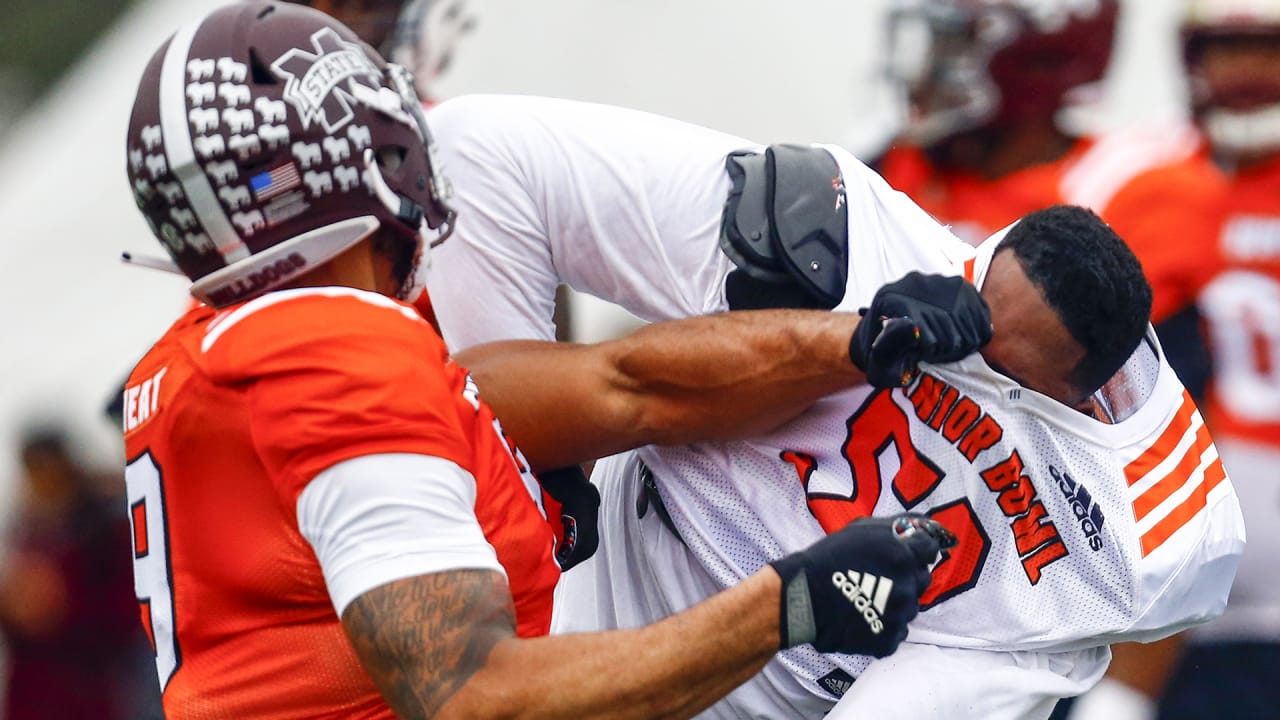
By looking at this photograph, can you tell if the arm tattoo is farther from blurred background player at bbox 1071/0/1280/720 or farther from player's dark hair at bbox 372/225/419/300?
blurred background player at bbox 1071/0/1280/720

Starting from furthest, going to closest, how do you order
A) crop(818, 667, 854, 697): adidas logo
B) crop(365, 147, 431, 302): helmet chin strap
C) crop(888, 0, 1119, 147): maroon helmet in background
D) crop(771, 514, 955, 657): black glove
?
crop(888, 0, 1119, 147): maroon helmet in background < crop(818, 667, 854, 697): adidas logo < crop(365, 147, 431, 302): helmet chin strap < crop(771, 514, 955, 657): black glove

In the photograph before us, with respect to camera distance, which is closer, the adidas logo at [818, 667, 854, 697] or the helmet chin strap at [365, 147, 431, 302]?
the helmet chin strap at [365, 147, 431, 302]

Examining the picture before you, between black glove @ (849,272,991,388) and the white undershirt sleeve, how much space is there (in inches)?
28.1

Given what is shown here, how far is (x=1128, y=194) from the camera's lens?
4.82 meters

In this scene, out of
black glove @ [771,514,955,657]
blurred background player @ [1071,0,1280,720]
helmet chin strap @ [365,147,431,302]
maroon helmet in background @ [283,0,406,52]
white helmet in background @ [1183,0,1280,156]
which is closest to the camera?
black glove @ [771,514,955,657]

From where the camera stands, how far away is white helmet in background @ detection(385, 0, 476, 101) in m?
4.59

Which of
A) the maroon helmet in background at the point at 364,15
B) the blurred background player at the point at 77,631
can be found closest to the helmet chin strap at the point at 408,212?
the maroon helmet in background at the point at 364,15

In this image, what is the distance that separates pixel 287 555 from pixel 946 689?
1075 mm

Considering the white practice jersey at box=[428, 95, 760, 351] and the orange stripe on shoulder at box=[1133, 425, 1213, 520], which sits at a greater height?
the white practice jersey at box=[428, 95, 760, 351]

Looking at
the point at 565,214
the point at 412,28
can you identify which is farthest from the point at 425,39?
the point at 565,214

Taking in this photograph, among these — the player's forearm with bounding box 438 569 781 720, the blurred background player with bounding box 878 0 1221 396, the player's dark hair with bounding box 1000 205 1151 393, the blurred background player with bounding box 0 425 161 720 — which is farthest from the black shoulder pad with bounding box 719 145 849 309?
the blurred background player with bounding box 0 425 161 720

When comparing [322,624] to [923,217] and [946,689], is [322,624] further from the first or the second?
[923,217]

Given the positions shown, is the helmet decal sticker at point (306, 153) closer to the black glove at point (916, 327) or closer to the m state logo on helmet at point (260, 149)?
the m state logo on helmet at point (260, 149)

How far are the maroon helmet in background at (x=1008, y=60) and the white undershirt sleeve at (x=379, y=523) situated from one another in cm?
373
